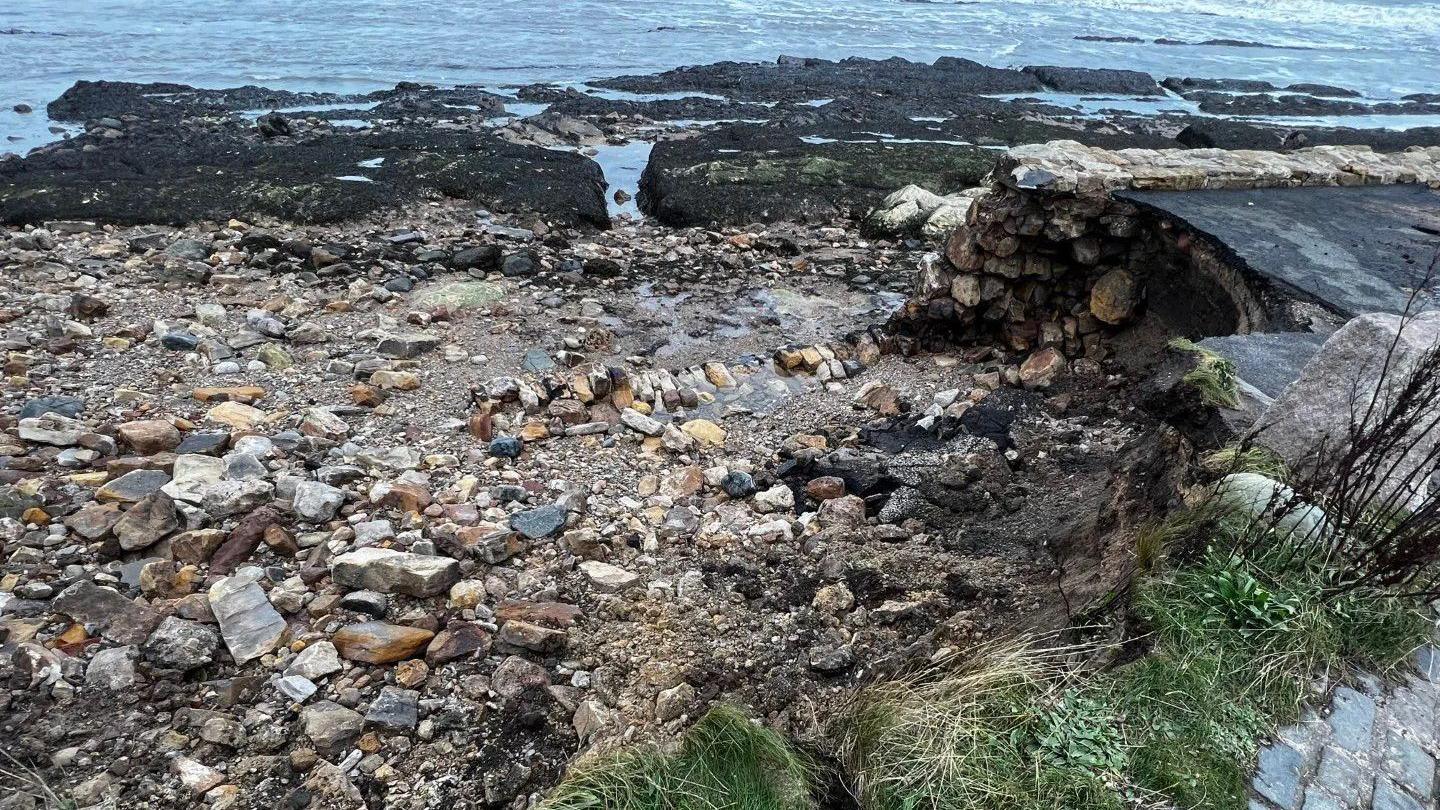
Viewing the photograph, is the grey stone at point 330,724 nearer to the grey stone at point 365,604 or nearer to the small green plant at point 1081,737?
the grey stone at point 365,604

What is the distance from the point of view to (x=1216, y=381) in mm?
4102

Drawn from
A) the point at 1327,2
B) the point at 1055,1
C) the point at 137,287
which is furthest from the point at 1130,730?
the point at 1327,2

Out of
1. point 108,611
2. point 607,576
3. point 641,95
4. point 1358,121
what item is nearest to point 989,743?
point 607,576

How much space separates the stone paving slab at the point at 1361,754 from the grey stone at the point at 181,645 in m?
3.50

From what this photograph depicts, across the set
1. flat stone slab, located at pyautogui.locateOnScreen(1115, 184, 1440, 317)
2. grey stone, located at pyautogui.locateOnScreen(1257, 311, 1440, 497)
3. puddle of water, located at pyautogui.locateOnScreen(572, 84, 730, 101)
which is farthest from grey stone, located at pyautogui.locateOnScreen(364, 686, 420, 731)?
puddle of water, located at pyautogui.locateOnScreen(572, 84, 730, 101)

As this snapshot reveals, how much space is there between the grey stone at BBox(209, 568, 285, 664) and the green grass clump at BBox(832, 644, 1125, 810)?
7.32 ft

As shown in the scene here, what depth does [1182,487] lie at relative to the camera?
3725mm

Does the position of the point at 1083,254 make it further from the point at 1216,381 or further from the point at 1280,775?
the point at 1280,775

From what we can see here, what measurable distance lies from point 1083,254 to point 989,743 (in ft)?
14.3

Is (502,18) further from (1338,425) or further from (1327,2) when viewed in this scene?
(1327,2)

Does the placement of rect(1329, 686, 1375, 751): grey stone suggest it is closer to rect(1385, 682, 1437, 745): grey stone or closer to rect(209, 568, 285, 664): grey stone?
rect(1385, 682, 1437, 745): grey stone

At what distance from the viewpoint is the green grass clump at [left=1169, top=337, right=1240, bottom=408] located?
4.06 meters

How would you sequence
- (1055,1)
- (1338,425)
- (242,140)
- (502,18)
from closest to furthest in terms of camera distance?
(1338,425) < (242,140) < (502,18) < (1055,1)

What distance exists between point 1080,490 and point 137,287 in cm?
697
